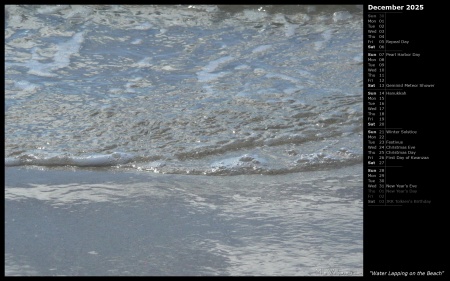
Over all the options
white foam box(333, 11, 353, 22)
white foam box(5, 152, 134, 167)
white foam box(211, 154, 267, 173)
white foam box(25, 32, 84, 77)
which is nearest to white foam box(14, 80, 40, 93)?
white foam box(25, 32, 84, 77)

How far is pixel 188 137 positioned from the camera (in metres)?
3.76

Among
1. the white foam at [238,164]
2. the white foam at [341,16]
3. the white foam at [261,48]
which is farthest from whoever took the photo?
the white foam at [341,16]

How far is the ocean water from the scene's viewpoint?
8.83 feet

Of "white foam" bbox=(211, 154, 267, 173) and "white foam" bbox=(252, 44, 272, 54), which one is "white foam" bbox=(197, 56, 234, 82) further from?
"white foam" bbox=(211, 154, 267, 173)

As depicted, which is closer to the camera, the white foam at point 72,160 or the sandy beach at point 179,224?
the sandy beach at point 179,224

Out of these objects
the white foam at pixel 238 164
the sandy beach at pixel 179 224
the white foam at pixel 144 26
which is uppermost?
the white foam at pixel 144 26

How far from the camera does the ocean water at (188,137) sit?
269 cm

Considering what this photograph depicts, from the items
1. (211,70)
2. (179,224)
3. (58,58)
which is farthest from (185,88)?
(179,224)

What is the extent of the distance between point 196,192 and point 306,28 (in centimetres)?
281

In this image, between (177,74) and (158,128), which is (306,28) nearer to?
(177,74)

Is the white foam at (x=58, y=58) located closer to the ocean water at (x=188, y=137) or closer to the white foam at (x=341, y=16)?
the ocean water at (x=188, y=137)

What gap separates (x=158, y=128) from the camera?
12.7ft
